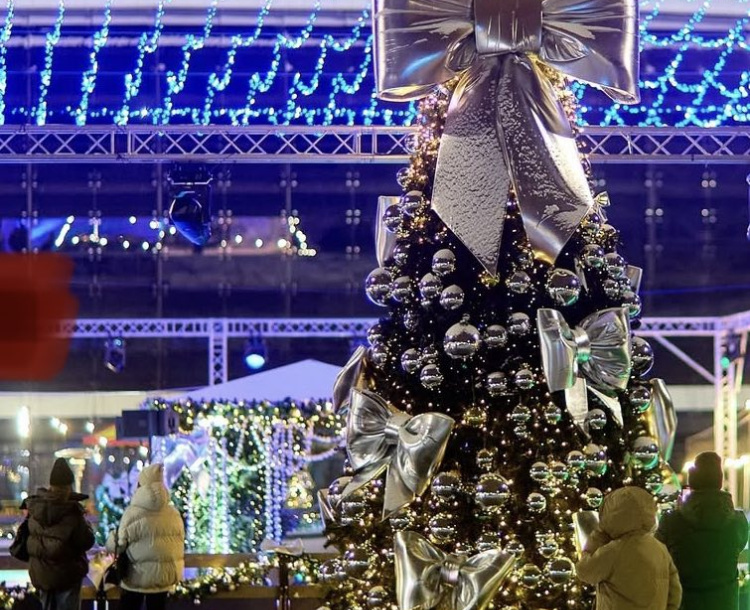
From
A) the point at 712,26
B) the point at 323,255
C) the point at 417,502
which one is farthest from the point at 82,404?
the point at 417,502

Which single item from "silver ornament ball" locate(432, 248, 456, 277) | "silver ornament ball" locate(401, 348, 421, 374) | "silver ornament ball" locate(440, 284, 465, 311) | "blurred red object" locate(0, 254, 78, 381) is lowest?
"silver ornament ball" locate(401, 348, 421, 374)

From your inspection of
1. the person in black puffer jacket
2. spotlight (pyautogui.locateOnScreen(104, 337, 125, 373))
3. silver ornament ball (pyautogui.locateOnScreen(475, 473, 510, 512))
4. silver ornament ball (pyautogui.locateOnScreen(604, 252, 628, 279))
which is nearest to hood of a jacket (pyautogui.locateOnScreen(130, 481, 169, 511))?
the person in black puffer jacket

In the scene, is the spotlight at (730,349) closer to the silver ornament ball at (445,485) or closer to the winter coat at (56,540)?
the winter coat at (56,540)

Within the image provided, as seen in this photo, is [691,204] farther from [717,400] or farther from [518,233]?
[518,233]

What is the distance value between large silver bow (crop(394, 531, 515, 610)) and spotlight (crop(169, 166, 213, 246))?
645cm

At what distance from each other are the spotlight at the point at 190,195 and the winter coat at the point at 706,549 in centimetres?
608

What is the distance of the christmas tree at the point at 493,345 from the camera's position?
3.31 meters

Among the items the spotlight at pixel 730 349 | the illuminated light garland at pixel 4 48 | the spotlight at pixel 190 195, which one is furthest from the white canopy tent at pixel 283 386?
the spotlight at pixel 730 349

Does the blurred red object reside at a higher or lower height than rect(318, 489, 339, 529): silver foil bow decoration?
higher

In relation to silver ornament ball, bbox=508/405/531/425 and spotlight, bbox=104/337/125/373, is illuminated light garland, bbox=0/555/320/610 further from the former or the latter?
spotlight, bbox=104/337/125/373

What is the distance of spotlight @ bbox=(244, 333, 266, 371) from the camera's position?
429 inches

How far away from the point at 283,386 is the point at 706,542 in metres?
5.89

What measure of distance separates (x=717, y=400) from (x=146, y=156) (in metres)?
5.01

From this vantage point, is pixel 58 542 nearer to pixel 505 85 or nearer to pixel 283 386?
pixel 505 85
